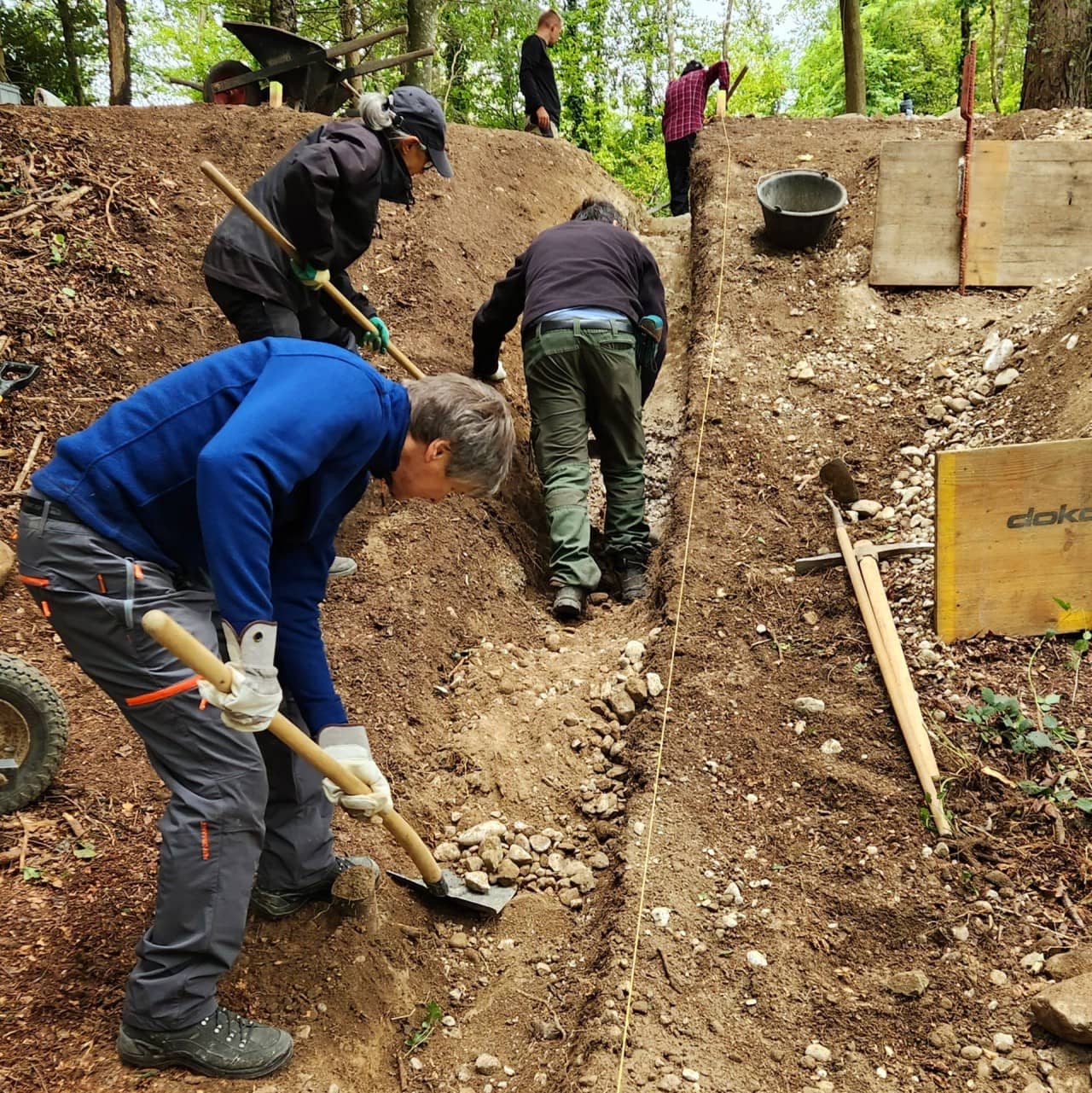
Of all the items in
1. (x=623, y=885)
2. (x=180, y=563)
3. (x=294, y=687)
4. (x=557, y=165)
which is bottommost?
(x=623, y=885)

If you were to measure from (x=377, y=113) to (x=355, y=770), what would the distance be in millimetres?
2686

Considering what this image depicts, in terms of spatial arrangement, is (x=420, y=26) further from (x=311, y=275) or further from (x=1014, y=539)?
(x=1014, y=539)

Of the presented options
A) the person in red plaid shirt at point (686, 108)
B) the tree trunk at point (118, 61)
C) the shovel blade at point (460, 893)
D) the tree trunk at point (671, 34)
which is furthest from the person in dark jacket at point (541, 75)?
the tree trunk at point (671, 34)

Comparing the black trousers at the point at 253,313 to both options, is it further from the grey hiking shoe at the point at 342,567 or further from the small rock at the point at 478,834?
the small rock at the point at 478,834

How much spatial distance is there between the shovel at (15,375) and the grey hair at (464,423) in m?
3.15

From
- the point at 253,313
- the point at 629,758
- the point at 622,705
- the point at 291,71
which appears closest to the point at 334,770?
the point at 629,758

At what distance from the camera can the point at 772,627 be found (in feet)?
12.3

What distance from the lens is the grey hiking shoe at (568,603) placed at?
14.4 ft

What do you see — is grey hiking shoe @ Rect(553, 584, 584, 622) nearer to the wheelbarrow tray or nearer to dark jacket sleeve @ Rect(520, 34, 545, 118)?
the wheelbarrow tray

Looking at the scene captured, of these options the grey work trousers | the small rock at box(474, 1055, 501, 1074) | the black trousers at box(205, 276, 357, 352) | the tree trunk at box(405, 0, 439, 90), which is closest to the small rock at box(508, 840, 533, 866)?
the small rock at box(474, 1055, 501, 1074)

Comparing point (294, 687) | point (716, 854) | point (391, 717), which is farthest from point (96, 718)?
point (716, 854)

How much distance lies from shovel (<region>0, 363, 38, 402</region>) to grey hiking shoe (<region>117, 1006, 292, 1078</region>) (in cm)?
332

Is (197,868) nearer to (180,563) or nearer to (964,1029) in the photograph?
(180,563)

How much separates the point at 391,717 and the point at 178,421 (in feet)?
6.06
